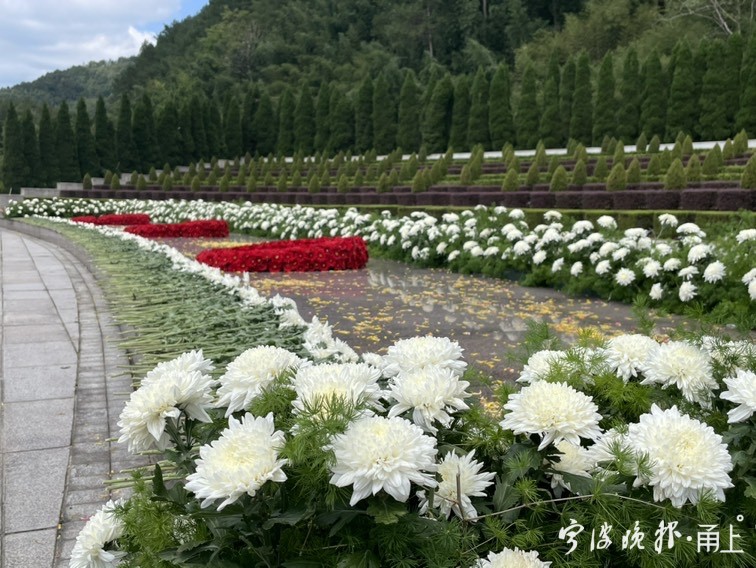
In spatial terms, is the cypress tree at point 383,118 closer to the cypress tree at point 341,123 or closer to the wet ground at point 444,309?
the cypress tree at point 341,123

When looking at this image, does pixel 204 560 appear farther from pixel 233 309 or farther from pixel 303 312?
pixel 303 312

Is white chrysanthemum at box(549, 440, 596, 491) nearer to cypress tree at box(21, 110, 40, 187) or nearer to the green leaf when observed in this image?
the green leaf

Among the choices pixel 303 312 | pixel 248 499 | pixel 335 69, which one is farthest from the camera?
pixel 335 69

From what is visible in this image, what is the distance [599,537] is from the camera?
46.9 inches

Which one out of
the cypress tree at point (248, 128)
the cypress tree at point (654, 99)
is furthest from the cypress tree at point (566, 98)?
the cypress tree at point (248, 128)

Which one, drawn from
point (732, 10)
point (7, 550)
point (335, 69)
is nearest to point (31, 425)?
point (7, 550)

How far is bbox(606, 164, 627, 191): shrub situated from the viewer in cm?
1201

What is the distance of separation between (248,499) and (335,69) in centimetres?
5267

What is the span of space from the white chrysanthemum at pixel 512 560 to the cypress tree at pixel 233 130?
119ft

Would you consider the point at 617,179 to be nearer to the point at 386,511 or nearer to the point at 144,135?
the point at 386,511

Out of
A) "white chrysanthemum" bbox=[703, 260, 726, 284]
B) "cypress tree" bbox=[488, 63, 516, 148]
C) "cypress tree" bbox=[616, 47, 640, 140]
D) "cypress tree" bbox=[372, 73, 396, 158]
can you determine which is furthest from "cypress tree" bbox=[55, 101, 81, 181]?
"white chrysanthemum" bbox=[703, 260, 726, 284]

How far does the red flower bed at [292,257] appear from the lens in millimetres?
8016

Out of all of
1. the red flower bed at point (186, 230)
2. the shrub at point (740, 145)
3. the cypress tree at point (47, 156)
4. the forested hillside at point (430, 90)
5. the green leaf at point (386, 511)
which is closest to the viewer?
the green leaf at point (386, 511)

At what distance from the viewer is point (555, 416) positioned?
3.93ft
